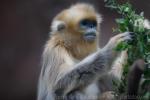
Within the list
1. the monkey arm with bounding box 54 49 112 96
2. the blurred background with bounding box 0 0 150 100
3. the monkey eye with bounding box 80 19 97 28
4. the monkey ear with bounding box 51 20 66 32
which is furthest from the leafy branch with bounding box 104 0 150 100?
the blurred background with bounding box 0 0 150 100

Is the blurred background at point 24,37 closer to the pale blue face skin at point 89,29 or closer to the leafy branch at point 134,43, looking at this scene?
the pale blue face skin at point 89,29

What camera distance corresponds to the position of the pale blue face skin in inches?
322

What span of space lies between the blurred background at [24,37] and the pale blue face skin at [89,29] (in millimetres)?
5461

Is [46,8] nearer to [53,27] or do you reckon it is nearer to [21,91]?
[21,91]

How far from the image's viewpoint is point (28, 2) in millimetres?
14102

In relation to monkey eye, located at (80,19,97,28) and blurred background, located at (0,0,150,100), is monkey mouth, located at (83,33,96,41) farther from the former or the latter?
blurred background, located at (0,0,150,100)

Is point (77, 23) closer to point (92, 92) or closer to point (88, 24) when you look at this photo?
point (88, 24)

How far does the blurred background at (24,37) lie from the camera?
13.9 m

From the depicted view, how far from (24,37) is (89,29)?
6011mm

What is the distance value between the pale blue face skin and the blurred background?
5.46 meters

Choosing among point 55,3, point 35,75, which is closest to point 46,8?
point 55,3

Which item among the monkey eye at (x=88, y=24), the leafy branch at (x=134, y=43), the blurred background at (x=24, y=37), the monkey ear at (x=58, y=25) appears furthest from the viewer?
the blurred background at (x=24, y=37)

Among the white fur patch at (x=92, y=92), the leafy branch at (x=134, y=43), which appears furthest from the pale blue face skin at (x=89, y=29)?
the leafy branch at (x=134, y=43)

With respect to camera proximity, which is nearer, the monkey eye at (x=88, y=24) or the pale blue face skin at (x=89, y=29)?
the pale blue face skin at (x=89, y=29)
